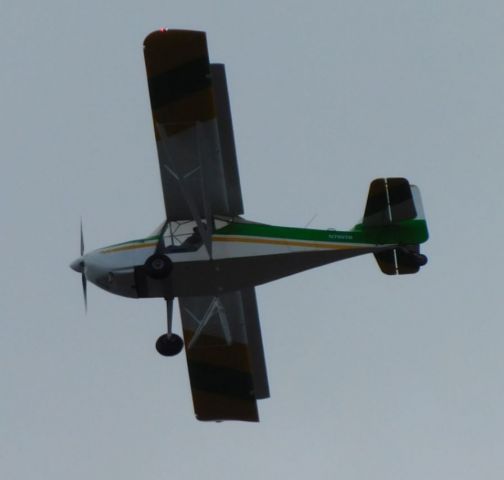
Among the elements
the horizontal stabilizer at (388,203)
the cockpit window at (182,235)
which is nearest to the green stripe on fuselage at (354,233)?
the horizontal stabilizer at (388,203)

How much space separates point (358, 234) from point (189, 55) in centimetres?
386

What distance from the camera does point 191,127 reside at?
21.2 m

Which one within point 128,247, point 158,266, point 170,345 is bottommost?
point 170,345

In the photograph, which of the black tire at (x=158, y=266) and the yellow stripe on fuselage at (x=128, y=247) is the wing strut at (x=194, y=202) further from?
the yellow stripe on fuselage at (x=128, y=247)

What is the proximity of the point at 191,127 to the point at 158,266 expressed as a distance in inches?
84.0

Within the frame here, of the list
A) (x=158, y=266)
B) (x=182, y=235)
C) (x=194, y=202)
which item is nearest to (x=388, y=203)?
(x=194, y=202)

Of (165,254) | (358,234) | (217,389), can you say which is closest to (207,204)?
(165,254)

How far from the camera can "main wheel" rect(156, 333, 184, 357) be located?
22.2 metres

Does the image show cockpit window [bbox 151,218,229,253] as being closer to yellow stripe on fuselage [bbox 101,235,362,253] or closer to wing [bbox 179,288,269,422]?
yellow stripe on fuselage [bbox 101,235,362,253]

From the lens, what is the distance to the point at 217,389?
24.4 m

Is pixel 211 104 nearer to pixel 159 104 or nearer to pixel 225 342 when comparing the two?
pixel 159 104

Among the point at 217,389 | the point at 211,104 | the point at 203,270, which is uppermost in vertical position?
the point at 211,104

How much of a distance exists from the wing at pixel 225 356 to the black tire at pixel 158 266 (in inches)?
90.6

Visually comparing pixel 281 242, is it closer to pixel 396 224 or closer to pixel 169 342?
pixel 396 224
